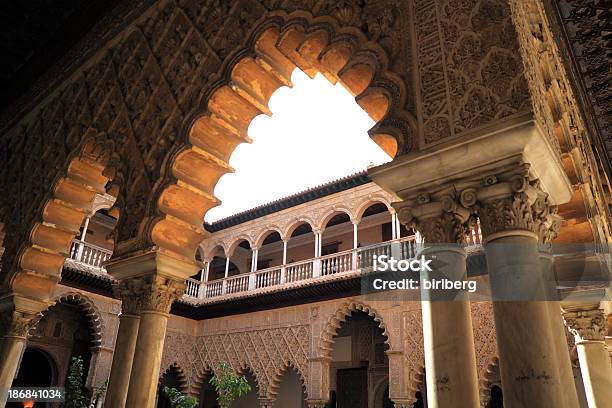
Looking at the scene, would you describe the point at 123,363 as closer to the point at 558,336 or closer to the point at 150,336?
the point at 150,336

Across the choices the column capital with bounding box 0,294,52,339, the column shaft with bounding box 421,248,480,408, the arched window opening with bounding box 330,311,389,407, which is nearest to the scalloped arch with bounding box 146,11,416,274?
the column shaft with bounding box 421,248,480,408

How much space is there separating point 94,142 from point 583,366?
5942mm

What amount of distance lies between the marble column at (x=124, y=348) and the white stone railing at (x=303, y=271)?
7.31m

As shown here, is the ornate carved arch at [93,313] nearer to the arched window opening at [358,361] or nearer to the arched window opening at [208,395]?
the arched window opening at [208,395]

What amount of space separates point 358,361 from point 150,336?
35.1 ft

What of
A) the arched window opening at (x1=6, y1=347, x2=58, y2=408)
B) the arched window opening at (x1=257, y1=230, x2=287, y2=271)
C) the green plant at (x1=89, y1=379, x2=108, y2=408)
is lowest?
the green plant at (x1=89, y1=379, x2=108, y2=408)

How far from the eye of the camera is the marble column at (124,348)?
3.93 meters

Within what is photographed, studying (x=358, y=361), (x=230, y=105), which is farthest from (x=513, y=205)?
(x=358, y=361)

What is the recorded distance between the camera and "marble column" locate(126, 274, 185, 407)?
3.75 meters

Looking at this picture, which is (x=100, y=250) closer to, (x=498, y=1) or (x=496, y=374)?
(x=496, y=374)

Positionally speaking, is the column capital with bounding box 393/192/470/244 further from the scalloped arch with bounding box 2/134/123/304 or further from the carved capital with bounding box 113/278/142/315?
the scalloped arch with bounding box 2/134/123/304

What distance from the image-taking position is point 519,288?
7.56ft

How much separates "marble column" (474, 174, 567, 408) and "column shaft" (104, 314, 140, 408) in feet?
10.0

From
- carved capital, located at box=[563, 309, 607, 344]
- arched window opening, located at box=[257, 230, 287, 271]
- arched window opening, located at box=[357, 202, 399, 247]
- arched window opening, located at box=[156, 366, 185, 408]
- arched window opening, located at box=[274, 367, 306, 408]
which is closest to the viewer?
carved capital, located at box=[563, 309, 607, 344]
